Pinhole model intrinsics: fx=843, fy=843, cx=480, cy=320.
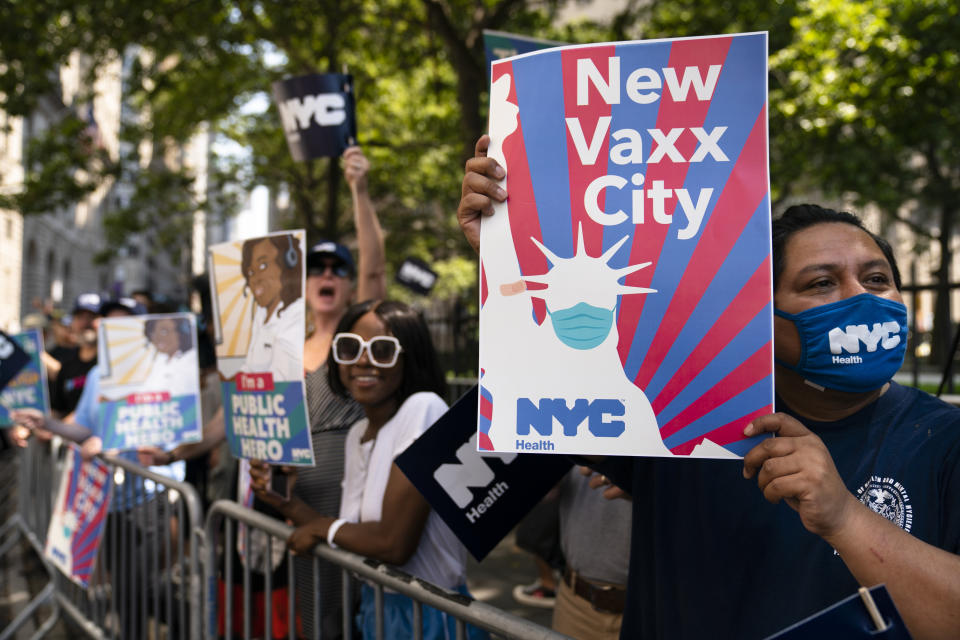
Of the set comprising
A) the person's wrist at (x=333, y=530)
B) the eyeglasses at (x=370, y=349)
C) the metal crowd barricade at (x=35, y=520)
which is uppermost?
the eyeglasses at (x=370, y=349)

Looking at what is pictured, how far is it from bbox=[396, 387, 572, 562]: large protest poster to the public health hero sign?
2.38 m

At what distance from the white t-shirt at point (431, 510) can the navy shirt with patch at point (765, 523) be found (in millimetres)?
887

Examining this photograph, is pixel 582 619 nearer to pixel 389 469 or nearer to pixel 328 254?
pixel 389 469

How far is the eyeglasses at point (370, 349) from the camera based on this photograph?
2.82m

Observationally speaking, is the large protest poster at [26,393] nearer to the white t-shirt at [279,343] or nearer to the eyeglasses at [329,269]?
the eyeglasses at [329,269]

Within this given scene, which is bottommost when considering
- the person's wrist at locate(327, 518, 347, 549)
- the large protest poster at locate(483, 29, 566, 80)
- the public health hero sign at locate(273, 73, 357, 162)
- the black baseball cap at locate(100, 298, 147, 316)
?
the person's wrist at locate(327, 518, 347, 549)

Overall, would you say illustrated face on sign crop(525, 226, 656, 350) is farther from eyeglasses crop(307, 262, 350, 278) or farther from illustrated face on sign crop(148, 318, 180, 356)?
illustrated face on sign crop(148, 318, 180, 356)

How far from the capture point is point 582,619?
2846mm

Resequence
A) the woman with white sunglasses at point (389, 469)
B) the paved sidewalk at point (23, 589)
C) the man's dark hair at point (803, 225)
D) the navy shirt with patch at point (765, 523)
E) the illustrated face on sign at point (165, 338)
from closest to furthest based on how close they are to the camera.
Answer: the navy shirt with patch at point (765, 523) → the man's dark hair at point (803, 225) → the woman with white sunglasses at point (389, 469) → the illustrated face on sign at point (165, 338) → the paved sidewalk at point (23, 589)

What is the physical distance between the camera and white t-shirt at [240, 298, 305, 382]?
9.22 ft

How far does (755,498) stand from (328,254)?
263 centimetres

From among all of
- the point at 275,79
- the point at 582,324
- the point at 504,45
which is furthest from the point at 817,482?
the point at 275,79

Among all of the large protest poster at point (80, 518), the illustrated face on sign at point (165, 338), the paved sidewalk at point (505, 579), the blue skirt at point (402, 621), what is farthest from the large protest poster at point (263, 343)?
the paved sidewalk at point (505, 579)

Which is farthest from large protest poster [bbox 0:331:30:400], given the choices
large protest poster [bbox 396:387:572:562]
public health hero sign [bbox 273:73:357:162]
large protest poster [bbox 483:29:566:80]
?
large protest poster [bbox 396:387:572:562]
